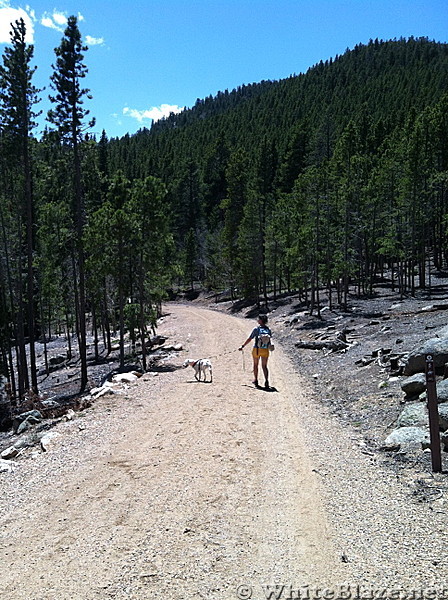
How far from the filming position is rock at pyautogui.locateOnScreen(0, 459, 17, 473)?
26.7ft

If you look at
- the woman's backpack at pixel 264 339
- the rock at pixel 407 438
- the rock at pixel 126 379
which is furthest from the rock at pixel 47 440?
the rock at pixel 407 438

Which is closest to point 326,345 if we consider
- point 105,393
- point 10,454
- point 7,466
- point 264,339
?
point 264,339

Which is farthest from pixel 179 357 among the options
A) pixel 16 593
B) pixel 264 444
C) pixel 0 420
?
pixel 16 593

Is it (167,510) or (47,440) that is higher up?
(167,510)

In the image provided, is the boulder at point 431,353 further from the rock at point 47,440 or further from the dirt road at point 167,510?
the rock at point 47,440

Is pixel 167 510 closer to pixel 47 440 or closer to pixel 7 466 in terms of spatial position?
pixel 7 466

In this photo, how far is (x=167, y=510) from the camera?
18.8 feet

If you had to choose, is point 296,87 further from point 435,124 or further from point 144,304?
point 144,304

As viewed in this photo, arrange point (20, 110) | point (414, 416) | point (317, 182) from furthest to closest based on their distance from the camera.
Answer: point (317, 182), point (20, 110), point (414, 416)

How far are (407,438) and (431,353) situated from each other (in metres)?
2.87

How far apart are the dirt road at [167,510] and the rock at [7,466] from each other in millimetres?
197

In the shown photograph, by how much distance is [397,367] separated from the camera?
504 inches

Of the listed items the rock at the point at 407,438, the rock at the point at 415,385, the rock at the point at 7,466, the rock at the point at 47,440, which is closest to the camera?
the rock at the point at 407,438

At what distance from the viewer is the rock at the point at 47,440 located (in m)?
8.95
